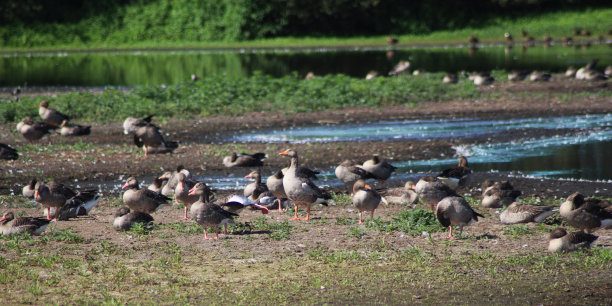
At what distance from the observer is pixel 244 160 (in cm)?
2292

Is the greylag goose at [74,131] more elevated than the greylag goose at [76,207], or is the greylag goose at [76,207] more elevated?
the greylag goose at [76,207]

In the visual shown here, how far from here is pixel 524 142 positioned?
26.9 m

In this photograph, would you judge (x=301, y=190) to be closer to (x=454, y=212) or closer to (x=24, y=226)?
(x=454, y=212)

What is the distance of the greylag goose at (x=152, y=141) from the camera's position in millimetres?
24906

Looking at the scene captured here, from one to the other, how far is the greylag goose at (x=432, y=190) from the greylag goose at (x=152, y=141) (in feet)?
35.3

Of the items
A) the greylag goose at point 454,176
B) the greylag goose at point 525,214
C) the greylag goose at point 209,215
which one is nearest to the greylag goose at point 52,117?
the greylag goose at point 454,176

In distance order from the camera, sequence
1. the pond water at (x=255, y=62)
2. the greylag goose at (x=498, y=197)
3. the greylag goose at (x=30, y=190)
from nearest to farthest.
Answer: the greylag goose at (x=498, y=197)
the greylag goose at (x=30, y=190)
the pond water at (x=255, y=62)

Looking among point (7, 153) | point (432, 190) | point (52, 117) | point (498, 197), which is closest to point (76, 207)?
point (432, 190)

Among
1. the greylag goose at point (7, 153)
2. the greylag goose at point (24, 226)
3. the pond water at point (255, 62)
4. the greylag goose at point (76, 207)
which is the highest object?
the greylag goose at point (24, 226)

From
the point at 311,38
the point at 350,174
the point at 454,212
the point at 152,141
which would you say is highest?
the point at 454,212

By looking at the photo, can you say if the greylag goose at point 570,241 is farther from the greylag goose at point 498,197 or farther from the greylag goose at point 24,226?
the greylag goose at point 24,226

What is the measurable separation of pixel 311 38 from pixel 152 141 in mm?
63508

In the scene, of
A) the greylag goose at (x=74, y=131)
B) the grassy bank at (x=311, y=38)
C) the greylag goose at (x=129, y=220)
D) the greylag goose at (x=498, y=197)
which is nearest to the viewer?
the greylag goose at (x=129, y=220)

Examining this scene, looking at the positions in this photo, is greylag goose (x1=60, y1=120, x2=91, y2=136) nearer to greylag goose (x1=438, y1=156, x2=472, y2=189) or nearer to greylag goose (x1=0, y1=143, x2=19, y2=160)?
greylag goose (x1=0, y1=143, x2=19, y2=160)
